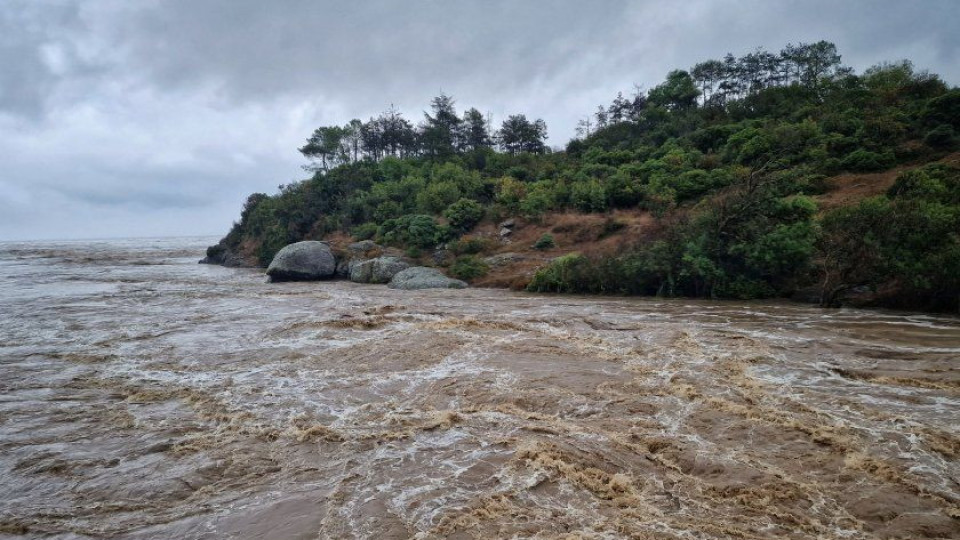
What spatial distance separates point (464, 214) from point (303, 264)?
32.5 feet

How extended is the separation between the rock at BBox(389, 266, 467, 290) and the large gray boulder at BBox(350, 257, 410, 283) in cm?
141

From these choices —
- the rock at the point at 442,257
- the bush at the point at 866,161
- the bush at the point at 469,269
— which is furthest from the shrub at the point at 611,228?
the bush at the point at 866,161

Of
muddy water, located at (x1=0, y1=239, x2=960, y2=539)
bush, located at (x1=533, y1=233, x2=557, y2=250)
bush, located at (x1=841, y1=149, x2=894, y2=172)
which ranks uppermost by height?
bush, located at (x1=841, y1=149, x2=894, y2=172)

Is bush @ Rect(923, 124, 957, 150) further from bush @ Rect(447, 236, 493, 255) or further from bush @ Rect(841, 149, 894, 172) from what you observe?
bush @ Rect(447, 236, 493, 255)

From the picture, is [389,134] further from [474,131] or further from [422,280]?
[422,280]

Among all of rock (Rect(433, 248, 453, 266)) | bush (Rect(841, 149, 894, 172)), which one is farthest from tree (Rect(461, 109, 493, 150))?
bush (Rect(841, 149, 894, 172))

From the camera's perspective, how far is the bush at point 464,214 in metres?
29.0

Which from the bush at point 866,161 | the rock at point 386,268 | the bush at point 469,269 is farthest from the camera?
the rock at point 386,268

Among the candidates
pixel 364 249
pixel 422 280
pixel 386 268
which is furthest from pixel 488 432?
pixel 364 249

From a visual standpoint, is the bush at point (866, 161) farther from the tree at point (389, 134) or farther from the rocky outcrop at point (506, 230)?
the tree at point (389, 134)

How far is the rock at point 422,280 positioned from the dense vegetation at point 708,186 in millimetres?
1325

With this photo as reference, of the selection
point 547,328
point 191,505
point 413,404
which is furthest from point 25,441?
point 547,328

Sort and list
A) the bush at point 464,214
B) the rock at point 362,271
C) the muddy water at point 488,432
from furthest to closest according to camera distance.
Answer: the bush at point 464,214
the rock at point 362,271
the muddy water at point 488,432

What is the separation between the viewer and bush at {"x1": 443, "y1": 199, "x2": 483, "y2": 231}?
29031mm
